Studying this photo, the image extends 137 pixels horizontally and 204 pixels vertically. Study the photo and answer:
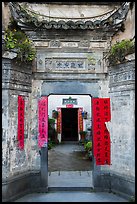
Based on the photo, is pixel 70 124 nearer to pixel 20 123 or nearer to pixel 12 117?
pixel 20 123

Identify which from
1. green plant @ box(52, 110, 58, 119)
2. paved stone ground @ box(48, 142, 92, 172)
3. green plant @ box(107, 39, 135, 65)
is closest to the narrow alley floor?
paved stone ground @ box(48, 142, 92, 172)

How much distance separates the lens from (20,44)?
6258 mm

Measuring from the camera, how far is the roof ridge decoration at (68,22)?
6.52 metres

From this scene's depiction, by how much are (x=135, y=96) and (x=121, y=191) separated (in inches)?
102

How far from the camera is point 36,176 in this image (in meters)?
6.62

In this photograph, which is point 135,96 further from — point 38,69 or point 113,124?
point 38,69

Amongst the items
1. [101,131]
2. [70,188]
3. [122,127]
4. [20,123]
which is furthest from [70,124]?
[20,123]

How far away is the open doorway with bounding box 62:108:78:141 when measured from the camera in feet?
63.0

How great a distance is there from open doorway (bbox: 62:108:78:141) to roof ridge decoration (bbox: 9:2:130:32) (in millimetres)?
12641

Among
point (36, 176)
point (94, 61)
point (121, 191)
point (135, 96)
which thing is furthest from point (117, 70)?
point (36, 176)

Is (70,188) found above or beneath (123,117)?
beneath

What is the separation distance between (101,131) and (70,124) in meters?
12.8

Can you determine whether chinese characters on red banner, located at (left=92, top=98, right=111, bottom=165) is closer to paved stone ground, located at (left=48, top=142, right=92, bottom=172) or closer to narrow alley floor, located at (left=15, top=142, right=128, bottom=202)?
narrow alley floor, located at (left=15, top=142, right=128, bottom=202)

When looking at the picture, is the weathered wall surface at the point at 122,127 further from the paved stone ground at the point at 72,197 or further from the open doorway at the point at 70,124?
the open doorway at the point at 70,124
